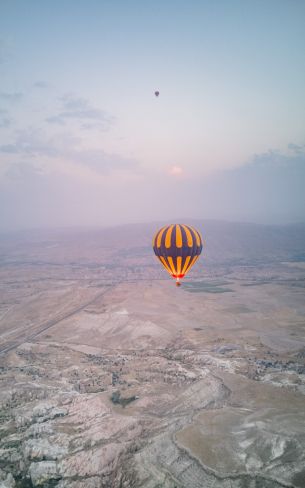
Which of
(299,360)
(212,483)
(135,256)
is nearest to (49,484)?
(212,483)

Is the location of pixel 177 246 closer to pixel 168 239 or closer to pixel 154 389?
pixel 168 239

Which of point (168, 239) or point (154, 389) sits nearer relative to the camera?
point (168, 239)

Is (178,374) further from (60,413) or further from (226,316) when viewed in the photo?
(226,316)

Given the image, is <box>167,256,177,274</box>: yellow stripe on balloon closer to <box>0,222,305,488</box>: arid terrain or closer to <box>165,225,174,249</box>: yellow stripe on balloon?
<box>165,225,174,249</box>: yellow stripe on balloon

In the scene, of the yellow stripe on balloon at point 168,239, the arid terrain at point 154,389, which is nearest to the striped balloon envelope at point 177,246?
the yellow stripe on balloon at point 168,239

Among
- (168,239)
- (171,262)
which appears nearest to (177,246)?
(168,239)

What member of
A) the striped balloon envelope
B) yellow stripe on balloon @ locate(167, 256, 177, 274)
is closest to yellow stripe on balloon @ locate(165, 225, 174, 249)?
the striped balloon envelope
